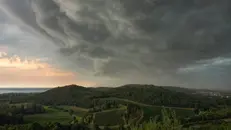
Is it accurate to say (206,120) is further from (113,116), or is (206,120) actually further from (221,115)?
(113,116)

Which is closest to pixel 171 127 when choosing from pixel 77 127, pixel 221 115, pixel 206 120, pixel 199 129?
pixel 199 129

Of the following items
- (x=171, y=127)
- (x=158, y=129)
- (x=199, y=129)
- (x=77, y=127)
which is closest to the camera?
(x=171, y=127)

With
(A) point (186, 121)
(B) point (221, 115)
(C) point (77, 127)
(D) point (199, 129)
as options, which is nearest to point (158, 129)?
(D) point (199, 129)

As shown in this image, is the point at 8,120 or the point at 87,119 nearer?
the point at 8,120

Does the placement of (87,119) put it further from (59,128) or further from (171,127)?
(171,127)

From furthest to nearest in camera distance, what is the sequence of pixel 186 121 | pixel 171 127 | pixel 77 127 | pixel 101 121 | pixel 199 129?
pixel 101 121 → pixel 186 121 → pixel 77 127 → pixel 199 129 → pixel 171 127

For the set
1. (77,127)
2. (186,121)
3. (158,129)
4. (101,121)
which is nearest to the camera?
(158,129)

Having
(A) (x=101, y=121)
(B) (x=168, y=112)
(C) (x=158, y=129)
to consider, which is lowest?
(A) (x=101, y=121)

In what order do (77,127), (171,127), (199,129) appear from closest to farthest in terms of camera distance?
(171,127) → (199,129) → (77,127)

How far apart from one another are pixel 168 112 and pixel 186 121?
143340 millimetres

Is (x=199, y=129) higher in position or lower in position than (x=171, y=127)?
lower

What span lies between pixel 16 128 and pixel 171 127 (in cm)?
12648

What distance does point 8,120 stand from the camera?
589 feet

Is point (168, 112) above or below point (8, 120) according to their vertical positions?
above
